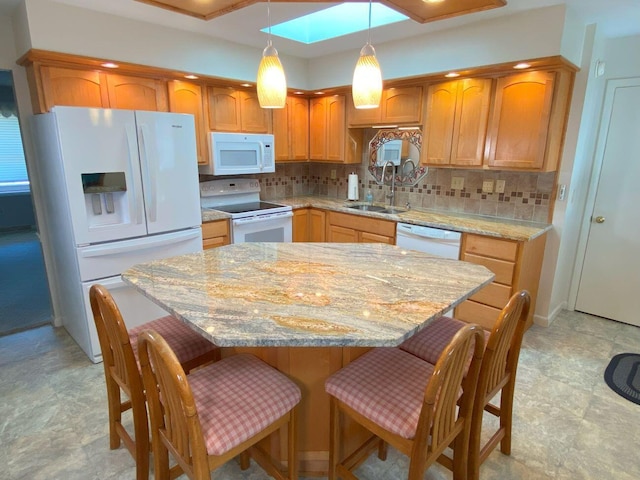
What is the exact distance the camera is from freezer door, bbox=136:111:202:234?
2603mm

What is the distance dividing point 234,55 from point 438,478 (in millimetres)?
3535

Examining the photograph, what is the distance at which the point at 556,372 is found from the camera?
8.54 ft

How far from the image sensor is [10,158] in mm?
6508

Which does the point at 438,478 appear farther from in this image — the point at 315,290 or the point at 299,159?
the point at 299,159

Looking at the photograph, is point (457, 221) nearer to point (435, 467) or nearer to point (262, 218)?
point (262, 218)

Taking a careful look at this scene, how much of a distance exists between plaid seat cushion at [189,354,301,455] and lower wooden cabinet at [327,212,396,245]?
2231 mm

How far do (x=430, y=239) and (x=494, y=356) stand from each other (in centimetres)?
187

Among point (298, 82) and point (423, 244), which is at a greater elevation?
point (298, 82)

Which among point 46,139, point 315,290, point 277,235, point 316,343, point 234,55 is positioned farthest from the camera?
point 277,235

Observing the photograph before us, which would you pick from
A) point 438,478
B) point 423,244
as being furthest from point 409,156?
point 438,478

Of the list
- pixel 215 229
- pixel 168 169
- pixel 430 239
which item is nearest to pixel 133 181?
pixel 168 169

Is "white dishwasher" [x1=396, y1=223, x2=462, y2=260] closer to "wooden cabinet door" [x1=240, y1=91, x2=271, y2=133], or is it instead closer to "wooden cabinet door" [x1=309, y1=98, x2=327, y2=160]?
"wooden cabinet door" [x1=309, y1=98, x2=327, y2=160]

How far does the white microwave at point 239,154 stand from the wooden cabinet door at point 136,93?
51 cm

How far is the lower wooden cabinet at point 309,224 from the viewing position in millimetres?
4055
